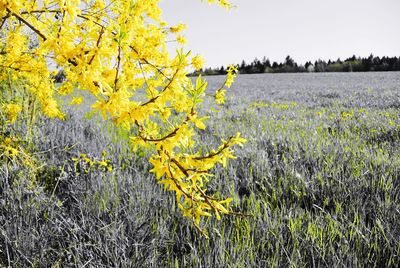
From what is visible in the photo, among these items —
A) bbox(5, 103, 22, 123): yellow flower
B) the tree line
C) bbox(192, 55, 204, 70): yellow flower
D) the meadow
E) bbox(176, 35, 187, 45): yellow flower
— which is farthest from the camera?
the tree line

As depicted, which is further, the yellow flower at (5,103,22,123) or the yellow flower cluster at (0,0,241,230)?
the yellow flower at (5,103,22,123)

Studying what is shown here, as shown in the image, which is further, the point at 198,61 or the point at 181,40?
the point at 181,40

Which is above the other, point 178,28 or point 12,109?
point 178,28

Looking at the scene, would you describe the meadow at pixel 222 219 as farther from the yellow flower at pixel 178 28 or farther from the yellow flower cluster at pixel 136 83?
the yellow flower at pixel 178 28

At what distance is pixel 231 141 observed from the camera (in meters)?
1.14

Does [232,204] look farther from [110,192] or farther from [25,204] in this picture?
[25,204]

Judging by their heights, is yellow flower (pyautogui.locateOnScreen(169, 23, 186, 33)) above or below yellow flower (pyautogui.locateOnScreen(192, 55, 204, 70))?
above

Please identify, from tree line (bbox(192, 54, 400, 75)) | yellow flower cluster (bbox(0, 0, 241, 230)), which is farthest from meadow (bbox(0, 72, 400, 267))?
tree line (bbox(192, 54, 400, 75))

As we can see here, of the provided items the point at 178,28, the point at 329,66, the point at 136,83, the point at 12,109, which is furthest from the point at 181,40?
the point at 329,66

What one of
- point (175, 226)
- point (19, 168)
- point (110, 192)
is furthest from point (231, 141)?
point (19, 168)

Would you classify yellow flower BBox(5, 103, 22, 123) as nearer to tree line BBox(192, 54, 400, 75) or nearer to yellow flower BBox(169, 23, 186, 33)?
yellow flower BBox(169, 23, 186, 33)

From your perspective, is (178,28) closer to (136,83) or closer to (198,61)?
(198,61)

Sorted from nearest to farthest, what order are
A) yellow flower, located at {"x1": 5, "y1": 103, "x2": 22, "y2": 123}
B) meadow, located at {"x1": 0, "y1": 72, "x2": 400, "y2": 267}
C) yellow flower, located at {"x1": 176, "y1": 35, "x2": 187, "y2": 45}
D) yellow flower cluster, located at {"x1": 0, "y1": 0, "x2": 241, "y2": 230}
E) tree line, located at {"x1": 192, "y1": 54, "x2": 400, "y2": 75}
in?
1. yellow flower cluster, located at {"x1": 0, "y1": 0, "x2": 241, "y2": 230}
2. meadow, located at {"x1": 0, "y1": 72, "x2": 400, "y2": 267}
3. yellow flower, located at {"x1": 176, "y1": 35, "x2": 187, "y2": 45}
4. yellow flower, located at {"x1": 5, "y1": 103, "x2": 22, "y2": 123}
5. tree line, located at {"x1": 192, "y1": 54, "x2": 400, "y2": 75}

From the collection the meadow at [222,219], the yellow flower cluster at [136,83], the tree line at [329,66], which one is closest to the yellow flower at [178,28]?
the yellow flower cluster at [136,83]
